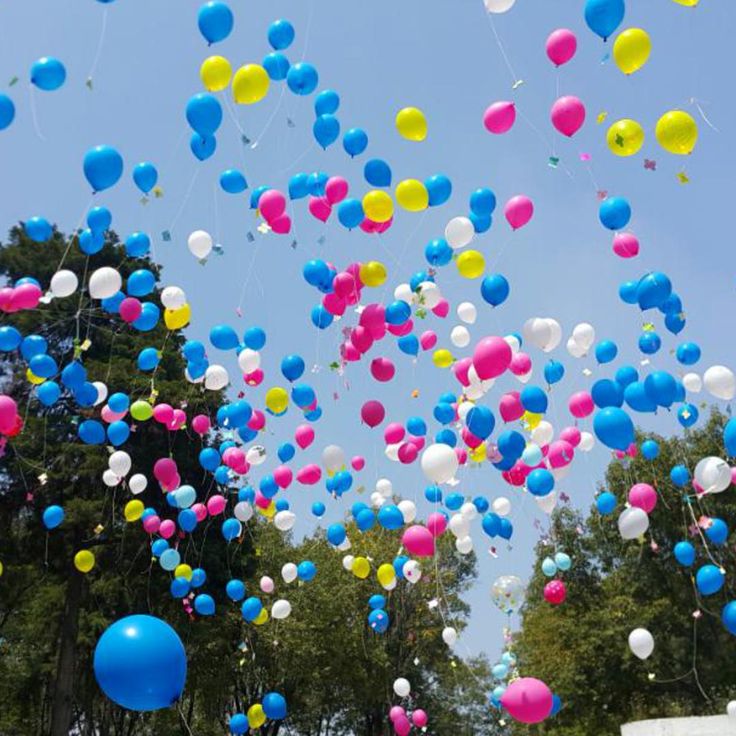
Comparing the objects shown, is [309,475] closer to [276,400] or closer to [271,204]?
[276,400]

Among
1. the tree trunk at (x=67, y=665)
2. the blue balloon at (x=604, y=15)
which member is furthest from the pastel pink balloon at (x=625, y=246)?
the tree trunk at (x=67, y=665)

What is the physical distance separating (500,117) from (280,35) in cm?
221

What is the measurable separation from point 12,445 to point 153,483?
2526mm

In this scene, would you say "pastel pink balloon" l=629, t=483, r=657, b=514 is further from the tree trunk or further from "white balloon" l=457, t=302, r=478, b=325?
the tree trunk

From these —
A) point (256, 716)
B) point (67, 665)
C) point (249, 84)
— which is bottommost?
point (256, 716)

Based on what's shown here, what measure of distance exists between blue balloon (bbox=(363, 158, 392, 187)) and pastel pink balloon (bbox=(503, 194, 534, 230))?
126 cm

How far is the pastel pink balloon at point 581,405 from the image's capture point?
9.02 m

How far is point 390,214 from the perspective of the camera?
26.6 ft

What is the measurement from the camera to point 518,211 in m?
8.12

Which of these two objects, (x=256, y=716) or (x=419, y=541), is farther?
(x=256, y=716)

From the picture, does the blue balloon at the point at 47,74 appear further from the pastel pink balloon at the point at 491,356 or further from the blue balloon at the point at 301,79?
the pastel pink balloon at the point at 491,356

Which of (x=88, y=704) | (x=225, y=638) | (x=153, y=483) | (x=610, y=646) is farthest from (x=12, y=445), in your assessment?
(x=610, y=646)

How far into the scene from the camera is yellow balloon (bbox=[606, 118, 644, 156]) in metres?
7.10

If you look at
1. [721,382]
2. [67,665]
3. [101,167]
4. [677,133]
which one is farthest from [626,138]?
[67,665]
